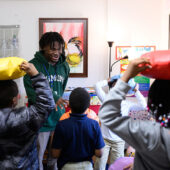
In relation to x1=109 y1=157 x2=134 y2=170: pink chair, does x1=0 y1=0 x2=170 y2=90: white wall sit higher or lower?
higher

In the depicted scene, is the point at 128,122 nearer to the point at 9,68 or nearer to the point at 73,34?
the point at 9,68

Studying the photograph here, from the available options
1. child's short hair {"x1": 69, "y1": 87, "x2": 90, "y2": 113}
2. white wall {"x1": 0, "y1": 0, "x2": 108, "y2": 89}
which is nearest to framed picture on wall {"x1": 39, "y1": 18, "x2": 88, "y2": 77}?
white wall {"x1": 0, "y1": 0, "x2": 108, "y2": 89}

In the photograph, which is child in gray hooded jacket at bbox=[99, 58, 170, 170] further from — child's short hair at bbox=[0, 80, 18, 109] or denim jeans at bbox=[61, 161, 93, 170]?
denim jeans at bbox=[61, 161, 93, 170]

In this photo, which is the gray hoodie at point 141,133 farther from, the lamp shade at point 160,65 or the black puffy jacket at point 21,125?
the black puffy jacket at point 21,125

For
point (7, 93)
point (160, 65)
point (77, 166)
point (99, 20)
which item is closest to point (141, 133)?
point (160, 65)

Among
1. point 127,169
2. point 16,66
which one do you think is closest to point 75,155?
point 127,169

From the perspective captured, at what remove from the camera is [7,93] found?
0.99 metres

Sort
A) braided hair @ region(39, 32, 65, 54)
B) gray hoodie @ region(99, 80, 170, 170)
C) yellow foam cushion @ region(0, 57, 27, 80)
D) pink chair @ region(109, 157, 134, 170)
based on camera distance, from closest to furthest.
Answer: gray hoodie @ region(99, 80, 170, 170)
yellow foam cushion @ region(0, 57, 27, 80)
pink chair @ region(109, 157, 134, 170)
braided hair @ region(39, 32, 65, 54)

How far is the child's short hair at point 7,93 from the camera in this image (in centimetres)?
98

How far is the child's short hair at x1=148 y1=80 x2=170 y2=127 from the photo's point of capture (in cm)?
73

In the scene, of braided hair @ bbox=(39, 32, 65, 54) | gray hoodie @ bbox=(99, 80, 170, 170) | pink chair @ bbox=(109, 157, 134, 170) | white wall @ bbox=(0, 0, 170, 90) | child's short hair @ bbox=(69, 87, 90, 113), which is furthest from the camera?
white wall @ bbox=(0, 0, 170, 90)

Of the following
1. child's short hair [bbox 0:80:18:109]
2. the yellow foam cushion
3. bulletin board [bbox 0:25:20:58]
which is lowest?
child's short hair [bbox 0:80:18:109]

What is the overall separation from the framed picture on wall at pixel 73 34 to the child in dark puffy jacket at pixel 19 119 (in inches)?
91.6

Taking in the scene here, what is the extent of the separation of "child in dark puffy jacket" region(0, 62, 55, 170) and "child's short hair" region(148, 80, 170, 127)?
500 millimetres
